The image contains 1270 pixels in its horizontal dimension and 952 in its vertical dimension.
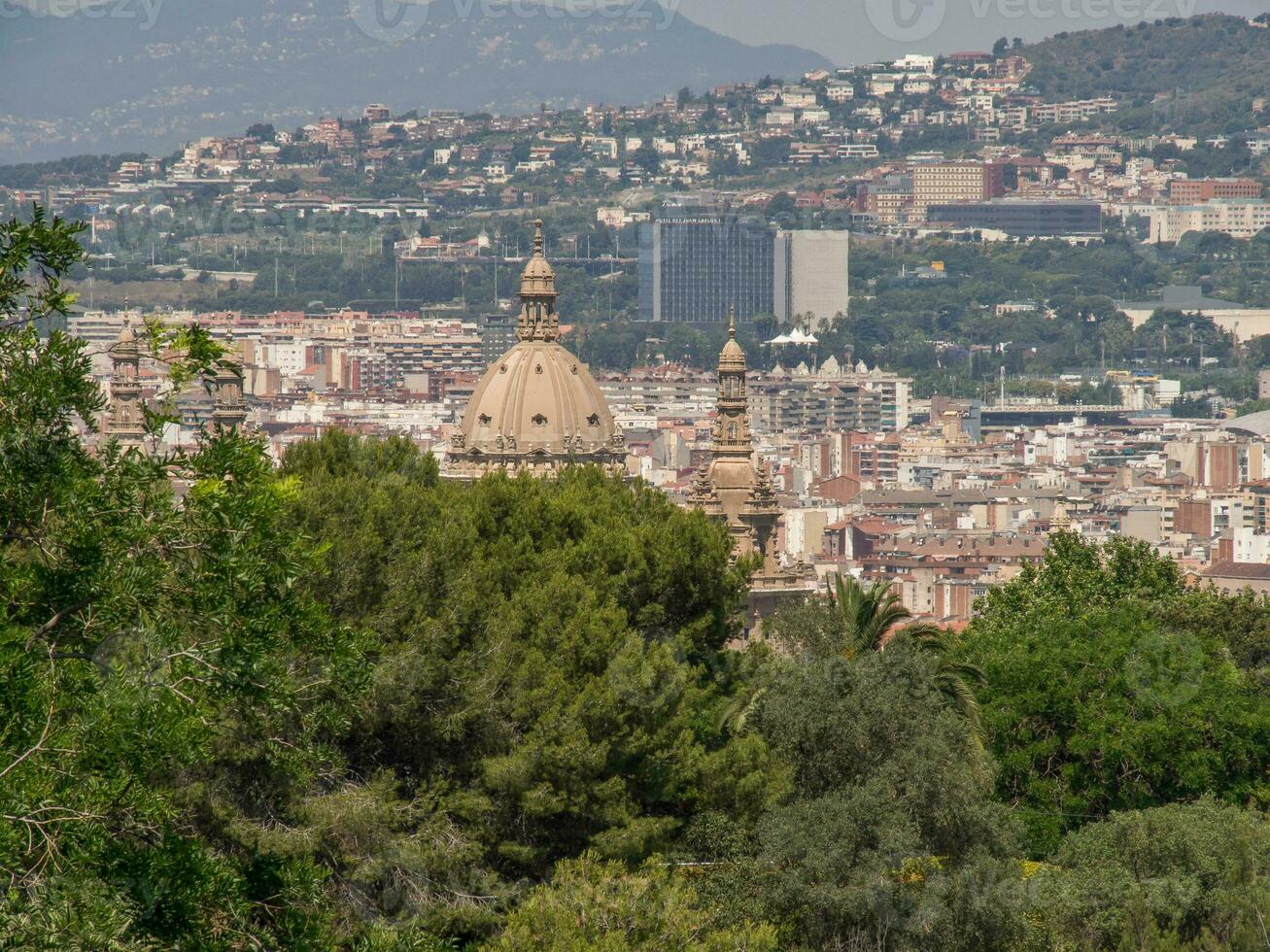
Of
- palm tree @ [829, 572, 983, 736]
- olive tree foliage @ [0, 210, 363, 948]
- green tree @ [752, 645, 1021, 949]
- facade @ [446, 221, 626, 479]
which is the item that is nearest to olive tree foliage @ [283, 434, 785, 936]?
green tree @ [752, 645, 1021, 949]

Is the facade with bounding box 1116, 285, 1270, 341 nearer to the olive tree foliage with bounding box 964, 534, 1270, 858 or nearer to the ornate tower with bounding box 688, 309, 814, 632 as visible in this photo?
the ornate tower with bounding box 688, 309, 814, 632

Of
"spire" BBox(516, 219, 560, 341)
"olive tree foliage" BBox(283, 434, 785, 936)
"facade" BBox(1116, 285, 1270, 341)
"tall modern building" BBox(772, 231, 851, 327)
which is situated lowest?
"facade" BBox(1116, 285, 1270, 341)

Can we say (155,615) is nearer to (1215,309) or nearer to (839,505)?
(839,505)

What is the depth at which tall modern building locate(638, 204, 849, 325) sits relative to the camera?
179625 mm

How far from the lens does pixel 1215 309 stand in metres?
173

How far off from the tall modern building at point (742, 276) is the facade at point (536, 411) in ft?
417

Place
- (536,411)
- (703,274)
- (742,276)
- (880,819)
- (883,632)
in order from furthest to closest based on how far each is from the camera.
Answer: (703,274)
(742,276)
(536,411)
(883,632)
(880,819)

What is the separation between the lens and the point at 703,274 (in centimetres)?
18150

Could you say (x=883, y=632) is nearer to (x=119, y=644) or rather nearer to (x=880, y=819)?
(x=880, y=819)

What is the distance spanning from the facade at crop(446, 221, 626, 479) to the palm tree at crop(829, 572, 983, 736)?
2884 cm

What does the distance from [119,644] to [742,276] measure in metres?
170

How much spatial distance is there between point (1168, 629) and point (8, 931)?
16200 mm

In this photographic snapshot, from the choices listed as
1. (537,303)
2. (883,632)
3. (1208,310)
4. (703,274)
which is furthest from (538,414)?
(703,274)

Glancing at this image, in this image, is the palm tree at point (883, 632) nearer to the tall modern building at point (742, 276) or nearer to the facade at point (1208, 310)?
the facade at point (1208, 310)
